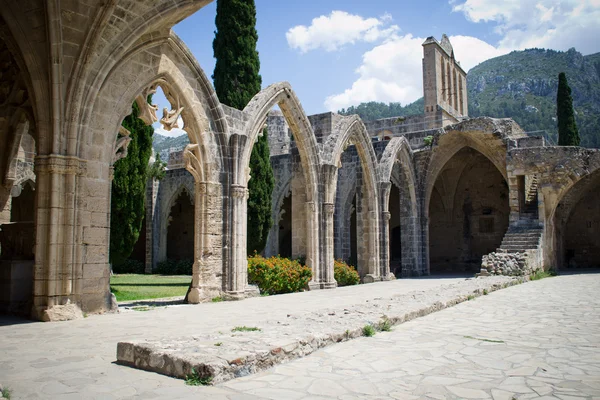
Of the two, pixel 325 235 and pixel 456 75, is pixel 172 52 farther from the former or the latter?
pixel 456 75

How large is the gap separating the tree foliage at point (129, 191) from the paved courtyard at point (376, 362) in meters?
4.13

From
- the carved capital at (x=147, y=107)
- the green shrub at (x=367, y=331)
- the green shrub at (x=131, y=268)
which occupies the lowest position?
the green shrub at (x=131, y=268)

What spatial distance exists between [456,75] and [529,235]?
2175cm

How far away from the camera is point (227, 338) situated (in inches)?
168

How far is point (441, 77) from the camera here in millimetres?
32062

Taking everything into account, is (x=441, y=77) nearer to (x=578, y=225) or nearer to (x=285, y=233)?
(x=578, y=225)

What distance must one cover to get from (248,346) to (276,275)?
696 centimetres

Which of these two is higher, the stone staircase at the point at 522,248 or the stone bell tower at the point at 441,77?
the stone bell tower at the point at 441,77

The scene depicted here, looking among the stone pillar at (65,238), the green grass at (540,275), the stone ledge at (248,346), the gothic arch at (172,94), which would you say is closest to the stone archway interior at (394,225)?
→ the green grass at (540,275)

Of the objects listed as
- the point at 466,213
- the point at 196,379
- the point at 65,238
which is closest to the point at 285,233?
the point at 466,213

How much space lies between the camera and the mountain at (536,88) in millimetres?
58281

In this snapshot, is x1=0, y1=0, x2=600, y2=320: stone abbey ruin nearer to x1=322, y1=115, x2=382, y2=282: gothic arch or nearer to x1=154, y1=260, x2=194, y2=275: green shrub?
x1=322, y1=115, x2=382, y2=282: gothic arch

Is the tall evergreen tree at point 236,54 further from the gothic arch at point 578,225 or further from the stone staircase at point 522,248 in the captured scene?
the gothic arch at point 578,225

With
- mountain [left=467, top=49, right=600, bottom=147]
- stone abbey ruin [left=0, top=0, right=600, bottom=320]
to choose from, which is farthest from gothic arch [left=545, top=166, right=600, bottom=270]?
mountain [left=467, top=49, right=600, bottom=147]
